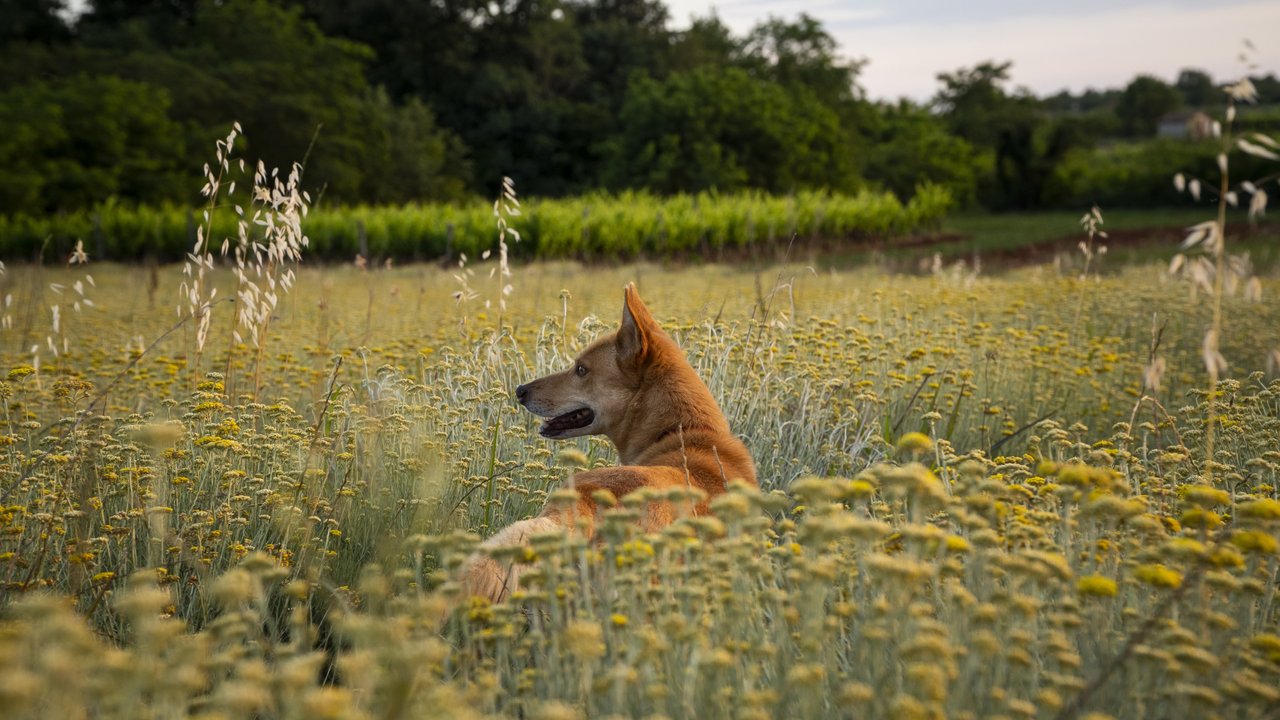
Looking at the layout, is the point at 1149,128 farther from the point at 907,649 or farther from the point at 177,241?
the point at 907,649

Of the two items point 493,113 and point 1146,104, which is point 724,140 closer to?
point 493,113

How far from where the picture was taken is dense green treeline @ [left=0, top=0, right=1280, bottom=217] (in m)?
29.1

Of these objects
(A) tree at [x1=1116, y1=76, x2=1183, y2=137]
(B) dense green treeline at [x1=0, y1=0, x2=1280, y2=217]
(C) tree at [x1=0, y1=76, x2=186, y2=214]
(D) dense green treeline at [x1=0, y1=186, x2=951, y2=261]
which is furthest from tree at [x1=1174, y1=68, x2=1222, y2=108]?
(C) tree at [x1=0, y1=76, x2=186, y2=214]

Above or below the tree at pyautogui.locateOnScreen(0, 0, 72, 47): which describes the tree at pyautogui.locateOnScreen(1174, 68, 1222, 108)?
above

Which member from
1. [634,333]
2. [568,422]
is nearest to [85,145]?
[568,422]

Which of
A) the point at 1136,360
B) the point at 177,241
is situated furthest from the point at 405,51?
the point at 1136,360

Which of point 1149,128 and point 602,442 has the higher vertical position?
point 1149,128

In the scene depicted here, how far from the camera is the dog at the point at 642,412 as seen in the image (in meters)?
3.46

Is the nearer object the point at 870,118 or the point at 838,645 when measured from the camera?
the point at 838,645

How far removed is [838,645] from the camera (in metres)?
2.62

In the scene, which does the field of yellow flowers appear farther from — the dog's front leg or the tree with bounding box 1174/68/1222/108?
the tree with bounding box 1174/68/1222/108

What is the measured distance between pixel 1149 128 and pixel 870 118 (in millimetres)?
31087

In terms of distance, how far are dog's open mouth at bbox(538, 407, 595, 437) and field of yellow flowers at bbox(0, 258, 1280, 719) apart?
23cm

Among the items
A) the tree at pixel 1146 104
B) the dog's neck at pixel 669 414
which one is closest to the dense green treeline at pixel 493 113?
the tree at pixel 1146 104
